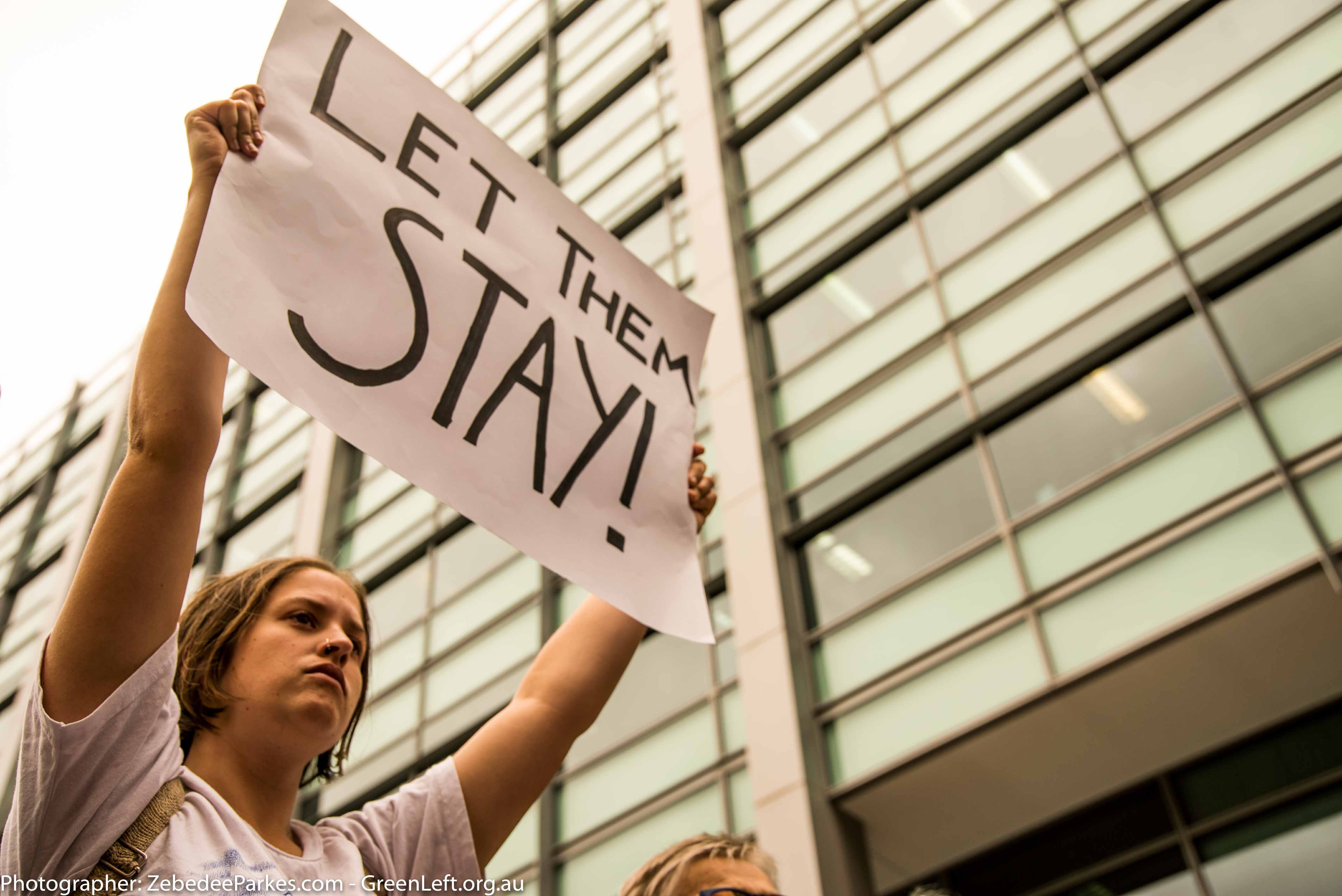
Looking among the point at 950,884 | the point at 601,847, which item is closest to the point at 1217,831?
the point at 950,884

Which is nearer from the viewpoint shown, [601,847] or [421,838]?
[421,838]

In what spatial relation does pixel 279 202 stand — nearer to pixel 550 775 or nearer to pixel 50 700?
pixel 50 700

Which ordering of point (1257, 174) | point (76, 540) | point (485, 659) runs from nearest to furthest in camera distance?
point (1257, 174) → point (485, 659) → point (76, 540)

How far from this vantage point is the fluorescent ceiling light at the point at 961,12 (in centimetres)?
1311

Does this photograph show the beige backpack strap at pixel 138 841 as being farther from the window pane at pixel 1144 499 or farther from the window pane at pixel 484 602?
the window pane at pixel 484 602

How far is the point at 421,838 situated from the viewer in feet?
6.67

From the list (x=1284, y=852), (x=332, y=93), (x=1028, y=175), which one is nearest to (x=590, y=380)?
(x=332, y=93)

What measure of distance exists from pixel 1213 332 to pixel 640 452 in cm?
761

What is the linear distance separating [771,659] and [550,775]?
7.74m

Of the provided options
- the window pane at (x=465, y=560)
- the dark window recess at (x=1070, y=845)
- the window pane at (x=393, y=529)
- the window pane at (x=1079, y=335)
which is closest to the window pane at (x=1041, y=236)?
the window pane at (x=1079, y=335)

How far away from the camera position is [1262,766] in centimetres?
809

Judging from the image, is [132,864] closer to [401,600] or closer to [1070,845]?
[1070,845]

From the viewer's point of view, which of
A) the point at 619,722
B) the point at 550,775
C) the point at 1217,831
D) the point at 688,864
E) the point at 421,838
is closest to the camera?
the point at 421,838

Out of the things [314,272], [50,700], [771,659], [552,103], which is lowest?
[50,700]
